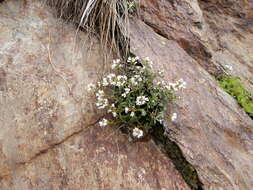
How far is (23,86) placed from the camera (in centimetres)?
217

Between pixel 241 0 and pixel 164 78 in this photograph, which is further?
pixel 241 0

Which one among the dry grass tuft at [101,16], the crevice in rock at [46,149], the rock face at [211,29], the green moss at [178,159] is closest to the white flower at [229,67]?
the rock face at [211,29]

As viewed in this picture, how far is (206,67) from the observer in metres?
3.30

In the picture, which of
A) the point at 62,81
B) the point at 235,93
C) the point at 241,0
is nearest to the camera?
the point at 62,81

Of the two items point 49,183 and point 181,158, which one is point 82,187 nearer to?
point 49,183

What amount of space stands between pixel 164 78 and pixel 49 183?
1.33 meters

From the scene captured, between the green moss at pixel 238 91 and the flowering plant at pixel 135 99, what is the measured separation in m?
1.14

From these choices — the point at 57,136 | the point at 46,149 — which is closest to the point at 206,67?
the point at 57,136

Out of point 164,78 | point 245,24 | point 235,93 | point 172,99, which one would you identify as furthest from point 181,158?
point 245,24

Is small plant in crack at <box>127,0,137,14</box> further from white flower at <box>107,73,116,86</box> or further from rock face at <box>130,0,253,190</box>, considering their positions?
white flower at <box>107,73,116,86</box>

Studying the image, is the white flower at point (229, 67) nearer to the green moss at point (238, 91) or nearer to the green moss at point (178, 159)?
the green moss at point (238, 91)

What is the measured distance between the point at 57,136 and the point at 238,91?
7.03 feet

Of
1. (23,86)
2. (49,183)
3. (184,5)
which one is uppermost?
(184,5)

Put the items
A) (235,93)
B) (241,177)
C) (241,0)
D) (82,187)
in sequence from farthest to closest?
(241,0), (235,93), (241,177), (82,187)
